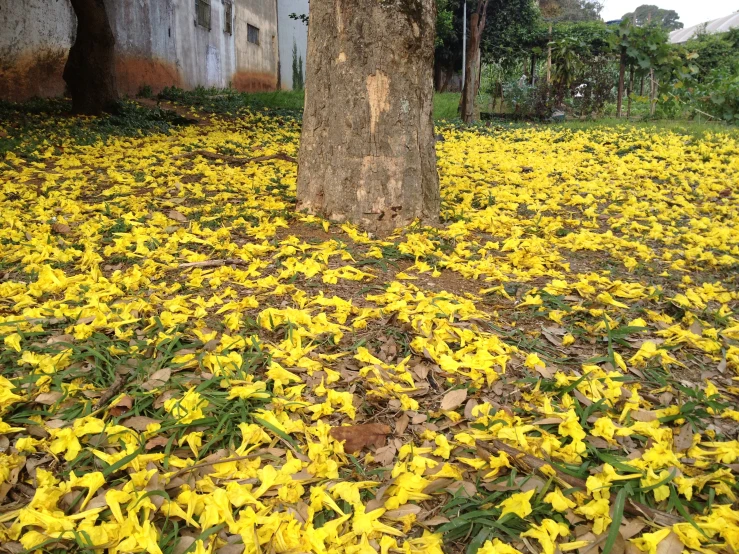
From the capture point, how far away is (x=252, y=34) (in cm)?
1529

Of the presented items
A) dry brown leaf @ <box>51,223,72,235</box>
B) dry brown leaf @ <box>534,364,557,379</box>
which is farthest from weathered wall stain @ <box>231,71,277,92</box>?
dry brown leaf @ <box>534,364,557,379</box>

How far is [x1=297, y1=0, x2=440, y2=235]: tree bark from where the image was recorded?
10.4 ft

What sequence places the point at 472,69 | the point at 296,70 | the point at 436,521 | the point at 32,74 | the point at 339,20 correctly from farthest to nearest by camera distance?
the point at 296,70 < the point at 472,69 < the point at 32,74 < the point at 339,20 < the point at 436,521

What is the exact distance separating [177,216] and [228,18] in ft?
39.2

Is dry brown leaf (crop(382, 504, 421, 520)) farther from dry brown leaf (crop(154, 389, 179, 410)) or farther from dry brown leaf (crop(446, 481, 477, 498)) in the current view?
dry brown leaf (crop(154, 389, 179, 410))

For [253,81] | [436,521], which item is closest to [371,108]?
[436,521]

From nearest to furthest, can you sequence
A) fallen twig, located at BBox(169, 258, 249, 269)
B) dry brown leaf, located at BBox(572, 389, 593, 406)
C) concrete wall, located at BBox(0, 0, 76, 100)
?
dry brown leaf, located at BBox(572, 389, 593, 406) < fallen twig, located at BBox(169, 258, 249, 269) < concrete wall, located at BBox(0, 0, 76, 100)

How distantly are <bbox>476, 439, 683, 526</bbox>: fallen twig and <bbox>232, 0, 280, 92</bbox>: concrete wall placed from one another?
548 inches

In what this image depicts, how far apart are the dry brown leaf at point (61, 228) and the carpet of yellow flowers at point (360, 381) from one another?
2 centimetres

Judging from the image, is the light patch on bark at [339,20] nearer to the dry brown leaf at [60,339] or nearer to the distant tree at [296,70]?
the dry brown leaf at [60,339]

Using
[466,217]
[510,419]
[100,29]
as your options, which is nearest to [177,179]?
[466,217]

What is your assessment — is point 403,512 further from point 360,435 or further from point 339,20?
point 339,20

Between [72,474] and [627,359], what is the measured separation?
1.82 metres

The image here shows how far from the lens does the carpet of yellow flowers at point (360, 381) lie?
1.37m
